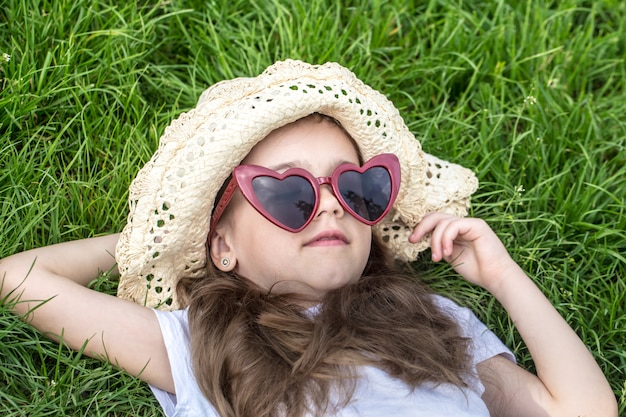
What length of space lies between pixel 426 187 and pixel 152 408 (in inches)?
53.5

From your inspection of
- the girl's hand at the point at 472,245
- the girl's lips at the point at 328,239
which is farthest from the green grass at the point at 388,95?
the girl's lips at the point at 328,239

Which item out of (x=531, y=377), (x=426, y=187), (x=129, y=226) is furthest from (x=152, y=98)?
(x=531, y=377)

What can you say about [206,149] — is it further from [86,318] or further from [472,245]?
[472,245]

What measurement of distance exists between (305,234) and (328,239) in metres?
0.08

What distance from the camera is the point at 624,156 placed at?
3.89 meters

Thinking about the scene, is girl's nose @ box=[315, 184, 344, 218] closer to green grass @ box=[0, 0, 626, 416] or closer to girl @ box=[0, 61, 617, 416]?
girl @ box=[0, 61, 617, 416]

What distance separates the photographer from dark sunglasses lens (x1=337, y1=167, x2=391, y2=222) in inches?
116

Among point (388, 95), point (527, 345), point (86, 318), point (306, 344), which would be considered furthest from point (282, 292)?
point (388, 95)

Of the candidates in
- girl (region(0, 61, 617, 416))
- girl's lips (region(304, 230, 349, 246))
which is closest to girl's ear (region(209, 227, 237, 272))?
girl (region(0, 61, 617, 416))

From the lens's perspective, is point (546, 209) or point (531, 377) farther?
point (546, 209)

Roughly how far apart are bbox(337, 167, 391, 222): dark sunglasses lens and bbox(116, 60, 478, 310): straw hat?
20cm

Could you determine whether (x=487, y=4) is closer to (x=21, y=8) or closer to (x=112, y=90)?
(x=112, y=90)

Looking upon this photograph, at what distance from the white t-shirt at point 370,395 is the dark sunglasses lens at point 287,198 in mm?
547

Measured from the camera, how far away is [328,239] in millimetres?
2959
